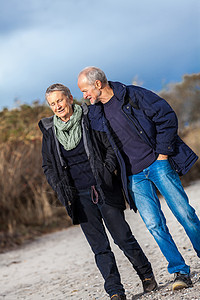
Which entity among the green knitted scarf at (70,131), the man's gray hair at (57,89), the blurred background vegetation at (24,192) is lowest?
the green knitted scarf at (70,131)

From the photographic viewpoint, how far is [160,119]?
356 centimetres

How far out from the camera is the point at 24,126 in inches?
456

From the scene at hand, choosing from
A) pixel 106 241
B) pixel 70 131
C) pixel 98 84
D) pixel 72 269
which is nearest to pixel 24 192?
pixel 72 269

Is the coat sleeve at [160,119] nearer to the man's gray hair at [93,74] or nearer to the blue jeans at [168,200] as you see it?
the blue jeans at [168,200]

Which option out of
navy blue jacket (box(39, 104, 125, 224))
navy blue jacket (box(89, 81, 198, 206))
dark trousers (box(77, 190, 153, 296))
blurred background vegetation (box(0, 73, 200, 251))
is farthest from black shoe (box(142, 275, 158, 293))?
blurred background vegetation (box(0, 73, 200, 251))

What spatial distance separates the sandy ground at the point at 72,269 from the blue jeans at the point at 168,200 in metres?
0.37

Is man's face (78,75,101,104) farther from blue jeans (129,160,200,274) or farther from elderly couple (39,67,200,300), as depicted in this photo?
blue jeans (129,160,200,274)

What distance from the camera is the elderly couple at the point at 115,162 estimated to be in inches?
140

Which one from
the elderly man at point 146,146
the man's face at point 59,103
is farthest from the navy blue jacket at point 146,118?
the man's face at point 59,103

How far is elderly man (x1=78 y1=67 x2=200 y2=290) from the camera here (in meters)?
3.57

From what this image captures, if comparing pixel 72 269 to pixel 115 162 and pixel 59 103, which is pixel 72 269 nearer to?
pixel 115 162

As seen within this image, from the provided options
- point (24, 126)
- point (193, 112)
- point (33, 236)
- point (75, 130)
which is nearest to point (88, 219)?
point (75, 130)

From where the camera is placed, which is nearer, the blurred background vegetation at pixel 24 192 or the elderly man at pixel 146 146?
the elderly man at pixel 146 146

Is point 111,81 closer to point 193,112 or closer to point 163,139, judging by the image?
point 163,139
